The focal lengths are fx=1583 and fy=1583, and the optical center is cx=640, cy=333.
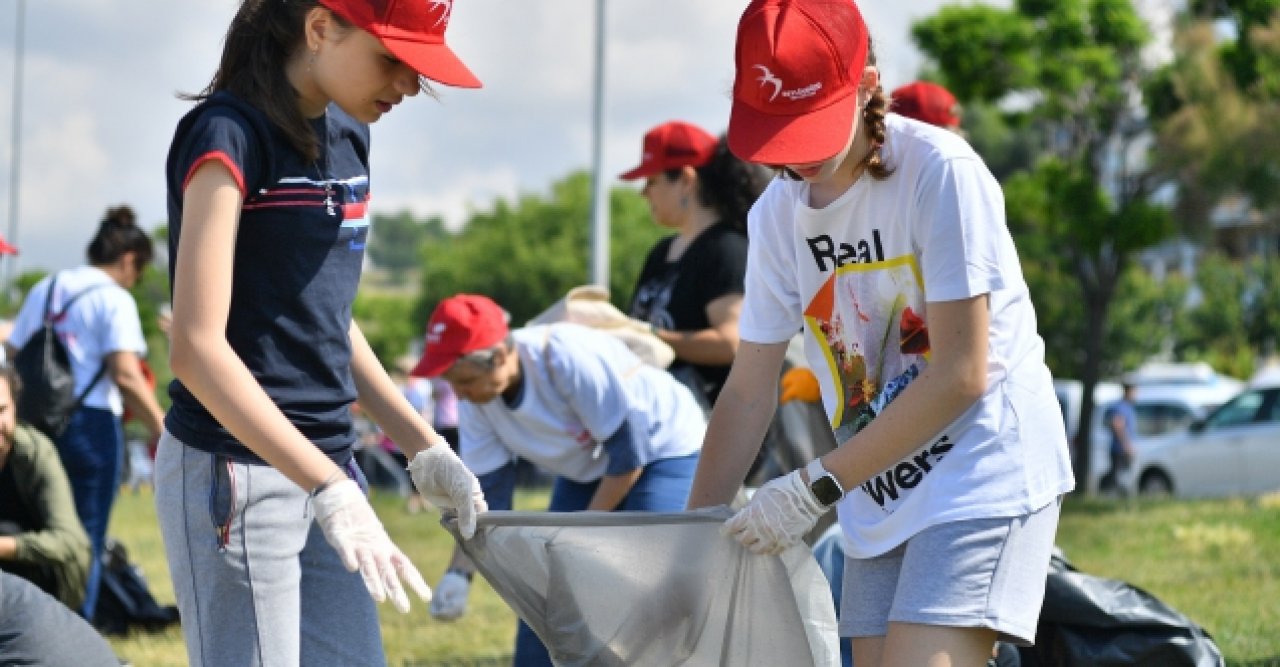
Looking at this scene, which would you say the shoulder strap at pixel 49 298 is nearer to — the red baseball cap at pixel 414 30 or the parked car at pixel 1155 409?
the red baseball cap at pixel 414 30

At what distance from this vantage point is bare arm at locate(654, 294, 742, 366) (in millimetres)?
5023

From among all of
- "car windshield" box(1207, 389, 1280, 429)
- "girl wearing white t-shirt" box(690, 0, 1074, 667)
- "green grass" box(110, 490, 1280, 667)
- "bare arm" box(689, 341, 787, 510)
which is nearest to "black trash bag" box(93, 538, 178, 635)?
"green grass" box(110, 490, 1280, 667)

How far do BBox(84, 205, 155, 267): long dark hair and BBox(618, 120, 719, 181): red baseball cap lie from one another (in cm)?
275

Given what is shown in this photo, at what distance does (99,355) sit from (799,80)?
16.3 feet

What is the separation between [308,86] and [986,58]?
16.6 m

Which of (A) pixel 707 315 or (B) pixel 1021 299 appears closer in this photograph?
(B) pixel 1021 299

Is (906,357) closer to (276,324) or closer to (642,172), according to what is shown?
(276,324)

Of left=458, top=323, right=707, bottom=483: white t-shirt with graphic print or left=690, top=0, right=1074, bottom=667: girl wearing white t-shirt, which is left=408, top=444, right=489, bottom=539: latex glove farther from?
left=458, top=323, right=707, bottom=483: white t-shirt with graphic print

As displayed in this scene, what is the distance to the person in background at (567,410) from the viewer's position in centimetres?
458

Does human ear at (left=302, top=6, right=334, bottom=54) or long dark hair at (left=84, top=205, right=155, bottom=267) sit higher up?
human ear at (left=302, top=6, right=334, bottom=54)

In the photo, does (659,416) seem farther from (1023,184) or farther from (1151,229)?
(1023,184)

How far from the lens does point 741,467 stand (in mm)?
3025

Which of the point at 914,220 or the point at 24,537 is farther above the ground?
the point at 914,220

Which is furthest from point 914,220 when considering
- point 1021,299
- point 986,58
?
point 986,58
